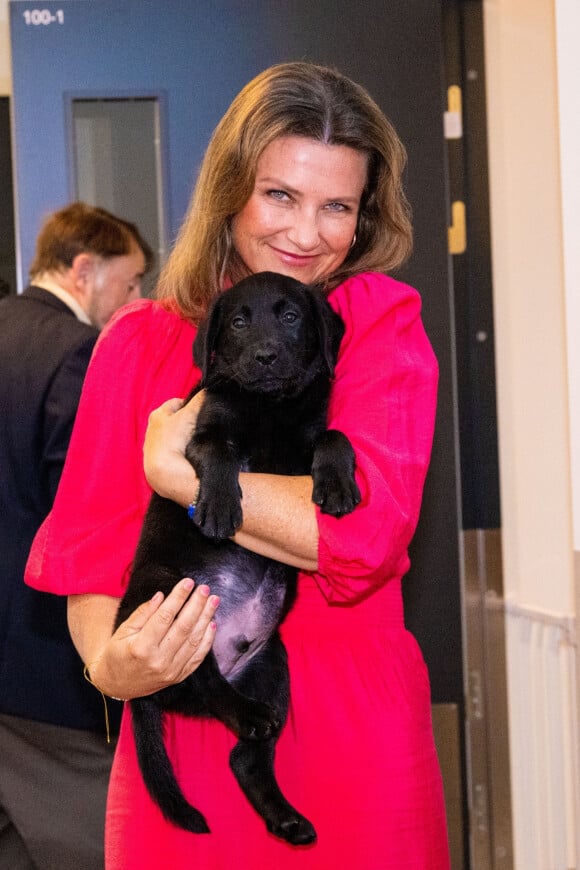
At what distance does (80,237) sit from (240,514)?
165cm

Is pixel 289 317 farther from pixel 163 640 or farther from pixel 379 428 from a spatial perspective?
pixel 163 640

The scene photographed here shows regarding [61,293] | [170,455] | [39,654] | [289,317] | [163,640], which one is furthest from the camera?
[61,293]

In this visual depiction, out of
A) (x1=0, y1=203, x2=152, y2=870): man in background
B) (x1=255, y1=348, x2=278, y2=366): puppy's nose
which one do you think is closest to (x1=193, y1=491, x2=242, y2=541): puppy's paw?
(x1=255, y1=348, x2=278, y2=366): puppy's nose

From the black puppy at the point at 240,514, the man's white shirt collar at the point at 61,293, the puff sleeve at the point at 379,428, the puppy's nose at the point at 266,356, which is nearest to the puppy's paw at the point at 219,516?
the black puppy at the point at 240,514

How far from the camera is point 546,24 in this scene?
277 centimetres

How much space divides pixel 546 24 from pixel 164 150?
996 millimetres

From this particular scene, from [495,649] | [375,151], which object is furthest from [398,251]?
[495,649]

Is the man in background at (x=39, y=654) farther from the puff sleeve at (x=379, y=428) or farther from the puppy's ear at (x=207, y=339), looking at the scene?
the puff sleeve at (x=379, y=428)

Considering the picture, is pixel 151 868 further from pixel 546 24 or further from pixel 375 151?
pixel 546 24

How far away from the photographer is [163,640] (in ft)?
4.22

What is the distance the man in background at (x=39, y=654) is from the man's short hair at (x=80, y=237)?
0.22m

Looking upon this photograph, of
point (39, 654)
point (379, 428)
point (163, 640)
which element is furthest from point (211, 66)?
point (163, 640)

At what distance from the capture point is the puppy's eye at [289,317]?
4.98ft

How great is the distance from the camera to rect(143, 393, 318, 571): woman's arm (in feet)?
4.33
